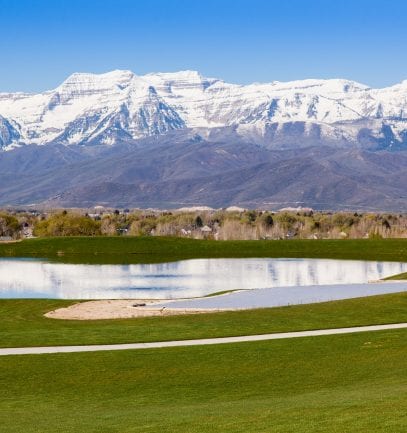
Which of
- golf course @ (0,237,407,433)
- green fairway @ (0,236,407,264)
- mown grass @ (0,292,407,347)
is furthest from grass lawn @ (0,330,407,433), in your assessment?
green fairway @ (0,236,407,264)

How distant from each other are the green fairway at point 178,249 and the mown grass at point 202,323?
173 ft

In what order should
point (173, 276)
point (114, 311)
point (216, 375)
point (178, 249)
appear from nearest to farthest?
1. point (216, 375)
2. point (114, 311)
3. point (173, 276)
4. point (178, 249)

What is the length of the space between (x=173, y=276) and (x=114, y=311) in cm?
2912

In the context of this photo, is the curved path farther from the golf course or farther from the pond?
the pond

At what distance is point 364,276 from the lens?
70.3 m

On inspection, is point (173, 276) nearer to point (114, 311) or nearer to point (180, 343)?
point (114, 311)

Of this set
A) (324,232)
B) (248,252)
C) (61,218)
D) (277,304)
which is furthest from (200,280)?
(324,232)

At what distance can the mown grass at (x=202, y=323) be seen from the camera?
108ft

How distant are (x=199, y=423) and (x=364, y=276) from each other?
2073 inches

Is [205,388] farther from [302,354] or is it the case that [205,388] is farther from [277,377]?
[302,354]

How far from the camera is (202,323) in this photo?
3638 centimetres

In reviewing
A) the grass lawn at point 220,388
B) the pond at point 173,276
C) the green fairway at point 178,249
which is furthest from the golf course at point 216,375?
the green fairway at point 178,249

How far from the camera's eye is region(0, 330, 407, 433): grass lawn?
18891mm

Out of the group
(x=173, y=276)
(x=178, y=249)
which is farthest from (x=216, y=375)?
(x=178, y=249)
